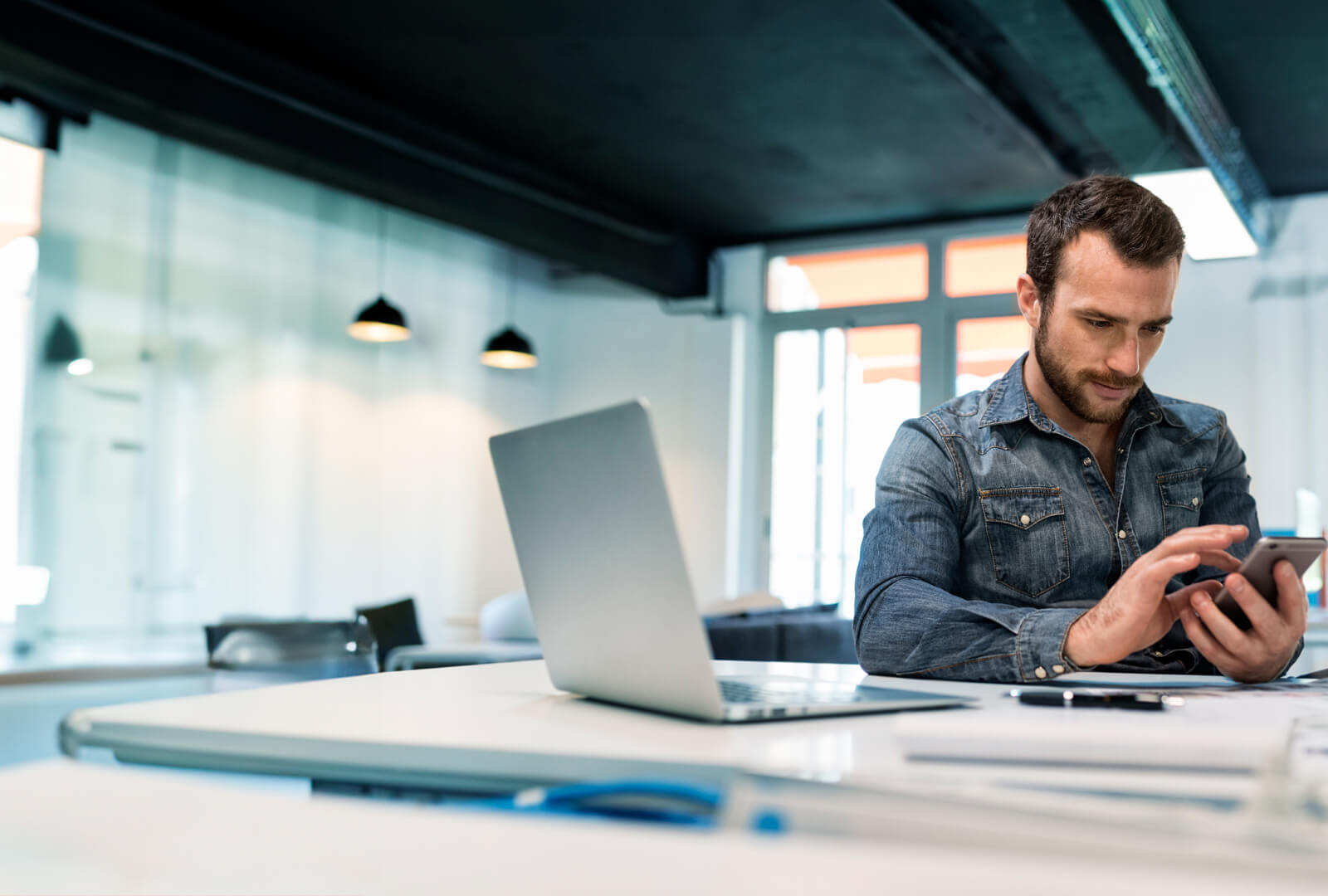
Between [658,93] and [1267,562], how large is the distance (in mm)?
4454

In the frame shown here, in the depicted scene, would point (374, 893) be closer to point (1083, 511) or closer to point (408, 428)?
point (1083, 511)

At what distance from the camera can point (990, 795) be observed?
0.54 m

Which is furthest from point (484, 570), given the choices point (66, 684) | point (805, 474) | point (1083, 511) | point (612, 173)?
point (1083, 511)

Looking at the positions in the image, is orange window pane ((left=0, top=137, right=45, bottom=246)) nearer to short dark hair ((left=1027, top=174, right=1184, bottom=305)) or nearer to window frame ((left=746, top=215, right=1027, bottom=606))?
window frame ((left=746, top=215, right=1027, bottom=606))

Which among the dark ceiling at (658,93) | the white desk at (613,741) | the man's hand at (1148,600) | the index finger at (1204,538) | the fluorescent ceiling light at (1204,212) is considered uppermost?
the dark ceiling at (658,93)

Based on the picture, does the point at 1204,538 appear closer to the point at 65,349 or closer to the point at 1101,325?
the point at 1101,325

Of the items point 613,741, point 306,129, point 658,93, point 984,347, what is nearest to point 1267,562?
point 613,741

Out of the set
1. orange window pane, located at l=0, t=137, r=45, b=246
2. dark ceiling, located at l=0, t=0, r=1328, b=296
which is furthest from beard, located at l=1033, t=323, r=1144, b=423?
orange window pane, located at l=0, t=137, r=45, b=246

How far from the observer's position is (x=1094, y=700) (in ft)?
3.18

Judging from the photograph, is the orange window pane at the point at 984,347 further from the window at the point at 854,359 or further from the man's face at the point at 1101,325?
the man's face at the point at 1101,325

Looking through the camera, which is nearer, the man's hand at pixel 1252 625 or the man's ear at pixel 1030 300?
the man's hand at pixel 1252 625

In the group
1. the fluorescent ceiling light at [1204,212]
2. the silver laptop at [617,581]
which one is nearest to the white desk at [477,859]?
the silver laptop at [617,581]

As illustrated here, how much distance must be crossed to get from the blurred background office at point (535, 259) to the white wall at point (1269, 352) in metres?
0.02

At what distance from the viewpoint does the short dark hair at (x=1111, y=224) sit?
5.10 ft
